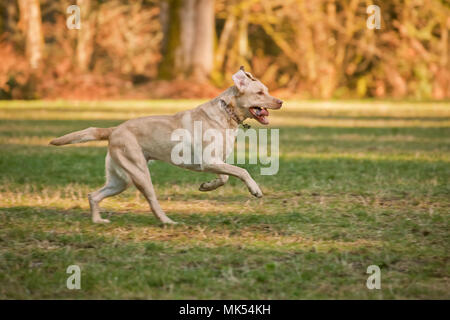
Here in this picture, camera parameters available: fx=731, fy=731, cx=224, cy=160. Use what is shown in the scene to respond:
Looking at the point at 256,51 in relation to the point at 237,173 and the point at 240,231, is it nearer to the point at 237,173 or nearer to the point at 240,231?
the point at 237,173

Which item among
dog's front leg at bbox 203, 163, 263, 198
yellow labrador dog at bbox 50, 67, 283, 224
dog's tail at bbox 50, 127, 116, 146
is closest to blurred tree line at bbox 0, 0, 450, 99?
dog's tail at bbox 50, 127, 116, 146

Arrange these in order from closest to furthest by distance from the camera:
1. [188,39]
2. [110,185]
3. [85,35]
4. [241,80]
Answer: [110,185] → [241,80] → [188,39] → [85,35]

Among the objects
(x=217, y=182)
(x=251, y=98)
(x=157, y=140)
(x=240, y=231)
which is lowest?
(x=240, y=231)

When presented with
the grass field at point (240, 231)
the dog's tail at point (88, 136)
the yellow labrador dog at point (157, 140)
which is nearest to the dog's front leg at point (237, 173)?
the yellow labrador dog at point (157, 140)

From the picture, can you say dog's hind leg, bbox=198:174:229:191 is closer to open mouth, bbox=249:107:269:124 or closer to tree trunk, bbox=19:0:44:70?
open mouth, bbox=249:107:269:124

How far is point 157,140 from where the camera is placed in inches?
264

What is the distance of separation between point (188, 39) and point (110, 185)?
23234 mm

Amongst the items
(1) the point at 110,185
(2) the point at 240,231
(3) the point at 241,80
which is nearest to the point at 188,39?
(3) the point at 241,80

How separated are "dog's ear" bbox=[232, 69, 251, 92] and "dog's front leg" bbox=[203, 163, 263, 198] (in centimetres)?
84

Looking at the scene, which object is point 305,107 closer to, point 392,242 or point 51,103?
point 51,103

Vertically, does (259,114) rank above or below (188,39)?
below

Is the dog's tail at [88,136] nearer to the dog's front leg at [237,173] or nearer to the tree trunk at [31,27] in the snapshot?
the dog's front leg at [237,173]

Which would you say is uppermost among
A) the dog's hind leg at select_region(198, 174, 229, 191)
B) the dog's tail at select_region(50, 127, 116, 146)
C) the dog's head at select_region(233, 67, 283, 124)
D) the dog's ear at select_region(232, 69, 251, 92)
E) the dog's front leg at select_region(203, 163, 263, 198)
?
the dog's ear at select_region(232, 69, 251, 92)

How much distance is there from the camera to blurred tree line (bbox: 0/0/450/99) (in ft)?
93.8
